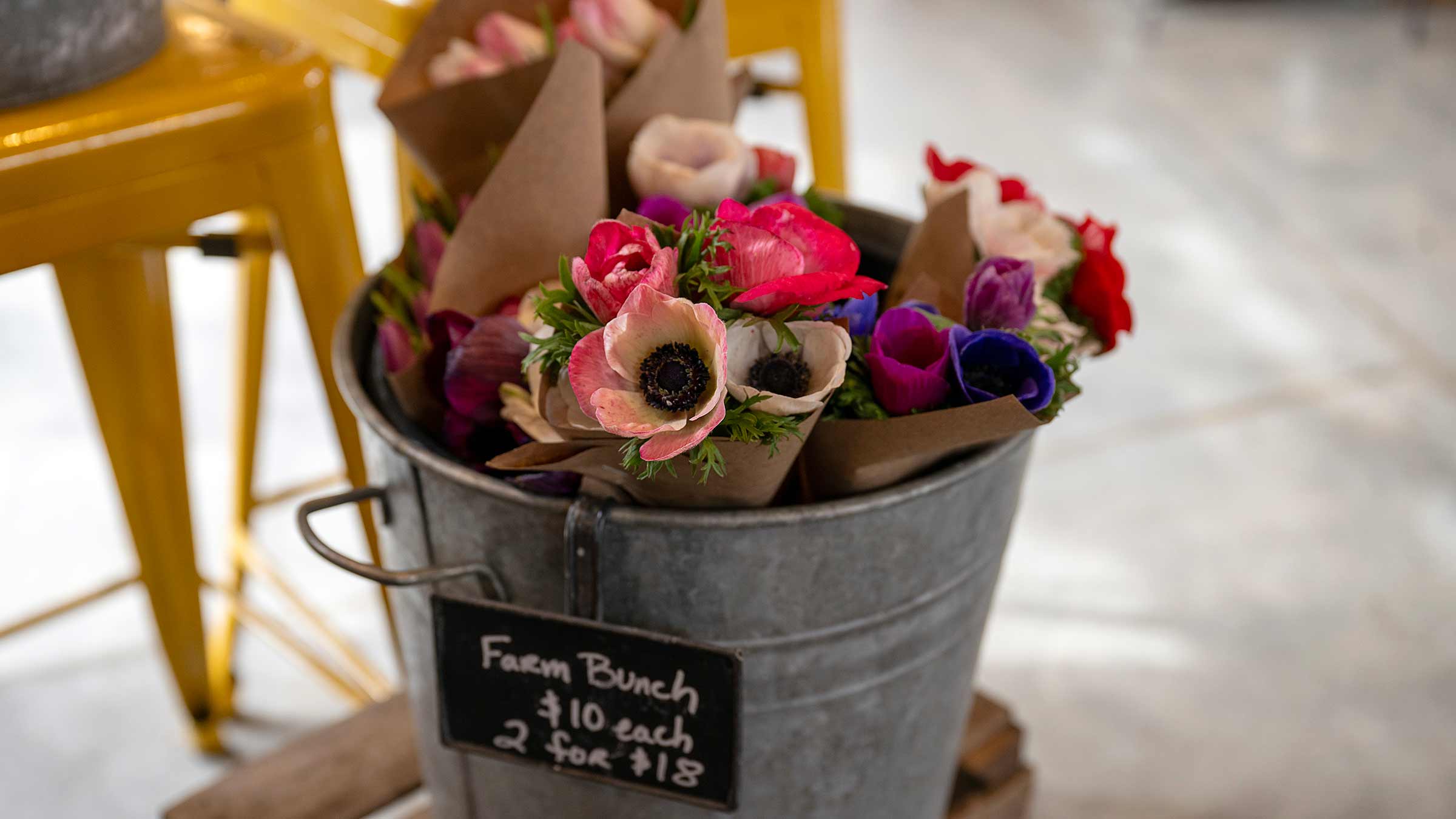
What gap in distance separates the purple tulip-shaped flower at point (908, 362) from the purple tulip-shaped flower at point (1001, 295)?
0.18 feet

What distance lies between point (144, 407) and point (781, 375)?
83cm

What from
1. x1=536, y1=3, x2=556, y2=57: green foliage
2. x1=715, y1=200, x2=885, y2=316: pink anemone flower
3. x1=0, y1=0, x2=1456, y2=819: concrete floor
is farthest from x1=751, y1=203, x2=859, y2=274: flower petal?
x1=0, y1=0, x2=1456, y2=819: concrete floor

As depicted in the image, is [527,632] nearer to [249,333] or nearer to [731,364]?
[731,364]

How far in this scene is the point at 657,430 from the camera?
53 centimetres

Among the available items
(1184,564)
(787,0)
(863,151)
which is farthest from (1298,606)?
(863,151)

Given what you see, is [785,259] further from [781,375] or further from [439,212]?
[439,212]

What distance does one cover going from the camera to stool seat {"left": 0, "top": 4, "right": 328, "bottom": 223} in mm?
825

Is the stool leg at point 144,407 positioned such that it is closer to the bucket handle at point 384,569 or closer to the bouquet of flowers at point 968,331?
the bucket handle at point 384,569

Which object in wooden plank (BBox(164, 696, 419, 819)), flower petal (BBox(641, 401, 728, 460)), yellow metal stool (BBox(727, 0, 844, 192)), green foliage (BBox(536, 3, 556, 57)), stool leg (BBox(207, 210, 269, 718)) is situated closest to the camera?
flower petal (BBox(641, 401, 728, 460))

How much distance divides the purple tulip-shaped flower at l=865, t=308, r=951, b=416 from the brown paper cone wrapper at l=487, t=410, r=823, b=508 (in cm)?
5

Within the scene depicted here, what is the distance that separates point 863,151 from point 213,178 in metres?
2.20

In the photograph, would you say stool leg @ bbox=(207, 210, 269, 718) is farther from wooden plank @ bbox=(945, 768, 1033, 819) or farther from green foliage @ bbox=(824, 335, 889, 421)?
wooden plank @ bbox=(945, 768, 1033, 819)

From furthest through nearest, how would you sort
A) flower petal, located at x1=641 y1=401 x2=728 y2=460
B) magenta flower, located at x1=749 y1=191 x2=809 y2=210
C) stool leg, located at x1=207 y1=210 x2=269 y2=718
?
stool leg, located at x1=207 y1=210 x2=269 y2=718, magenta flower, located at x1=749 y1=191 x2=809 y2=210, flower petal, located at x1=641 y1=401 x2=728 y2=460

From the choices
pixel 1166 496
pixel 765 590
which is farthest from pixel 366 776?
pixel 1166 496
